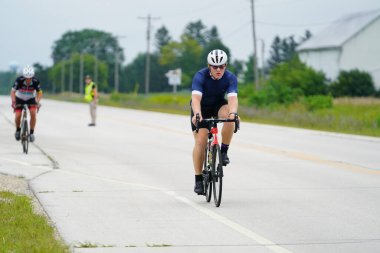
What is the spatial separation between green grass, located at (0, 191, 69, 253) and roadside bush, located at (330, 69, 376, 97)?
6880 cm

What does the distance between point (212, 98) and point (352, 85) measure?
2693 inches

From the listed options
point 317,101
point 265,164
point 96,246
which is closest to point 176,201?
point 96,246

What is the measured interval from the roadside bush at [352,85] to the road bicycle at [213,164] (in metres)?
67.6

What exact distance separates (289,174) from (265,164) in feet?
6.82

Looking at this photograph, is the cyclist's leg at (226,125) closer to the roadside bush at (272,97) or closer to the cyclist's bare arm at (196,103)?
the cyclist's bare arm at (196,103)

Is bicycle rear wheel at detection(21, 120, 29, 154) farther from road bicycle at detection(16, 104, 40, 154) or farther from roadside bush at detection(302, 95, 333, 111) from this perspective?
roadside bush at detection(302, 95, 333, 111)

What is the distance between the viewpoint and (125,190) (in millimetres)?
13117

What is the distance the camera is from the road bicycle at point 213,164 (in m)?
11.3

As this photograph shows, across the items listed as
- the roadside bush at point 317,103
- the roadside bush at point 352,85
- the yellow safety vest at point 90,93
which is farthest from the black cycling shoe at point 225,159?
the roadside bush at point 352,85

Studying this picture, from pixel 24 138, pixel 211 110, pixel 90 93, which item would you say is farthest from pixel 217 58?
pixel 90 93

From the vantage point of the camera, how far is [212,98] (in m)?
11.6

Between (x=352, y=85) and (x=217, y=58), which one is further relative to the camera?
(x=352, y=85)

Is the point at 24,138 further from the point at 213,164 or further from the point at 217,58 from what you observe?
the point at 217,58

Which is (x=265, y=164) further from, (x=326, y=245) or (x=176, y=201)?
(x=326, y=245)
